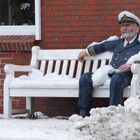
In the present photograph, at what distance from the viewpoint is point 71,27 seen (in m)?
7.45

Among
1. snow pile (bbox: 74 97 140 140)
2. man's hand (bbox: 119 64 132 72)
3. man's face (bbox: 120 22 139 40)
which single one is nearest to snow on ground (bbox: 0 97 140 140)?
snow pile (bbox: 74 97 140 140)

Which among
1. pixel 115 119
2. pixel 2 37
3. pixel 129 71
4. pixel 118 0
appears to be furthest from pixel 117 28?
pixel 115 119

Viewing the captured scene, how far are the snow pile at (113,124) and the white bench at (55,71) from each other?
1.88m

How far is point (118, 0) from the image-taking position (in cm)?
726

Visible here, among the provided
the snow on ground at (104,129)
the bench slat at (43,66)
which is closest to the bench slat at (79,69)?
the bench slat at (43,66)

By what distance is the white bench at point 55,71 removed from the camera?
6500 millimetres

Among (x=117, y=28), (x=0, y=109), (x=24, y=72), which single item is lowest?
(x=0, y=109)

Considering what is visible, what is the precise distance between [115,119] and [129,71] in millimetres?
2256

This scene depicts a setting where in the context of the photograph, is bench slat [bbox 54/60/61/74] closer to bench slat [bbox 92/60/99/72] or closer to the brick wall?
the brick wall

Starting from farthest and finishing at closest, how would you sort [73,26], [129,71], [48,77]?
[73,26]
[48,77]
[129,71]

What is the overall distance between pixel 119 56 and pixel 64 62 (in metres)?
0.87

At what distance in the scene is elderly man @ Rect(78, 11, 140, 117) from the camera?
20.6 feet

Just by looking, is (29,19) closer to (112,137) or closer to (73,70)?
(73,70)

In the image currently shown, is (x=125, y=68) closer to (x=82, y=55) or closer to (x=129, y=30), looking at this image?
(x=129, y=30)
